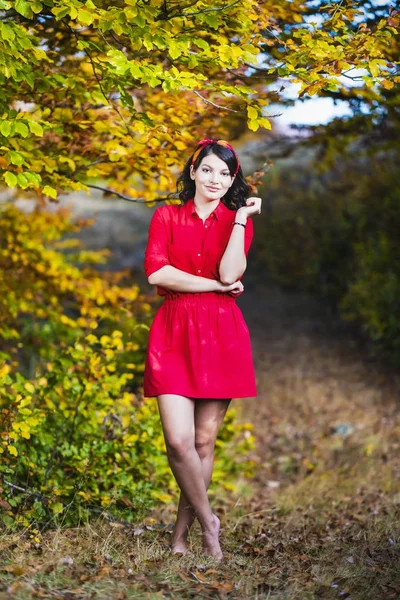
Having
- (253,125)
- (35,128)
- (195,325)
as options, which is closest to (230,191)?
(253,125)

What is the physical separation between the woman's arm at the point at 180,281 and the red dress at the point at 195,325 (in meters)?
0.04

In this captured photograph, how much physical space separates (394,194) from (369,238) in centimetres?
61

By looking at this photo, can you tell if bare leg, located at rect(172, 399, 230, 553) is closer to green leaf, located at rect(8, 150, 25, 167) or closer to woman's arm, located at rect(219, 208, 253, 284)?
woman's arm, located at rect(219, 208, 253, 284)

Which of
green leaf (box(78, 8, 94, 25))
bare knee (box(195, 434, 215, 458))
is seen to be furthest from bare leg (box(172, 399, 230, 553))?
green leaf (box(78, 8, 94, 25))

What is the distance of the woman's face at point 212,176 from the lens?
3457mm

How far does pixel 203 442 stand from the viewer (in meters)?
3.53

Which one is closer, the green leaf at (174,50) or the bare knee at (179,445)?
the green leaf at (174,50)

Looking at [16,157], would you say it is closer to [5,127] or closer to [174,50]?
[5,127]

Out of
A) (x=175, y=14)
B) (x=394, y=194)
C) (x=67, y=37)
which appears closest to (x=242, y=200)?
(x=175, y=14)

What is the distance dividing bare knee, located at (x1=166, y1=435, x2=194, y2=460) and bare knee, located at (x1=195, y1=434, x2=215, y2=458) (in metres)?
0.15

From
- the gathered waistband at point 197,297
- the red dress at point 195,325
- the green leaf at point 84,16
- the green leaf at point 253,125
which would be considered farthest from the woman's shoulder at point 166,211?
the green leaf at point 84,16

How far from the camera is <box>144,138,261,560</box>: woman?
3377 millimetres

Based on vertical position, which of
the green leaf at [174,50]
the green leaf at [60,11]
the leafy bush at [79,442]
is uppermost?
the green leaf at [60,11]

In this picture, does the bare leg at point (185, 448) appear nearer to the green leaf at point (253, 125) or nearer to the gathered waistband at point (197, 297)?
the gathered waistband at point (197, 297)
